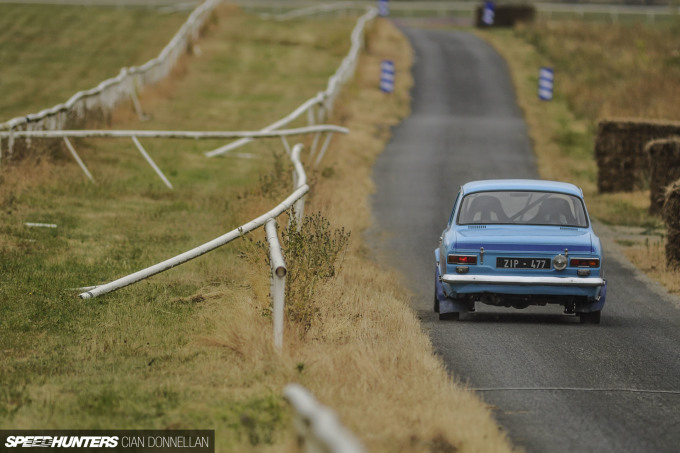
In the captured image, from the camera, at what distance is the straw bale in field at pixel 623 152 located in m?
25.1

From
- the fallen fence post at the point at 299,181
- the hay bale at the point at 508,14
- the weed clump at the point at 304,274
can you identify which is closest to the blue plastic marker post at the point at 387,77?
the fallen fence post at the point at 299,181

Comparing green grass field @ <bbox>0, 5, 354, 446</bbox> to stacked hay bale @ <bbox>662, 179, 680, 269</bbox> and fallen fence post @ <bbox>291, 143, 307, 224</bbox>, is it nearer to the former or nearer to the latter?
fallen fence post @ <bbox>291, 143, 307, 224</bbox>

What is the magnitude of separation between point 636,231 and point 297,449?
55.3ft

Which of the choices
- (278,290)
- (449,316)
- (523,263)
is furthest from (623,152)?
(278,290)

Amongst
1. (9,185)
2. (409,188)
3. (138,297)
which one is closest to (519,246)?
(138,297)

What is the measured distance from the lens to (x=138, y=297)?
38.4 ft

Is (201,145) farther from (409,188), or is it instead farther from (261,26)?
(261,26)

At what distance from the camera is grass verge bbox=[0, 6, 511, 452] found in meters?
7.54

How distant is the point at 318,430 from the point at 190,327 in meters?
6.03

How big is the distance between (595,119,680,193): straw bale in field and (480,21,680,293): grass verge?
13.5 inches

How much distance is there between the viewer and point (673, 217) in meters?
16.1

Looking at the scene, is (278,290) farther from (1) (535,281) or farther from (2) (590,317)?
(2) (590,317)

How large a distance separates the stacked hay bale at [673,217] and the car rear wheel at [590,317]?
13.6 feet

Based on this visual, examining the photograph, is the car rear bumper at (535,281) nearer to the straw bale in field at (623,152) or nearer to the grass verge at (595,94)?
the grass verge at (595,94)
